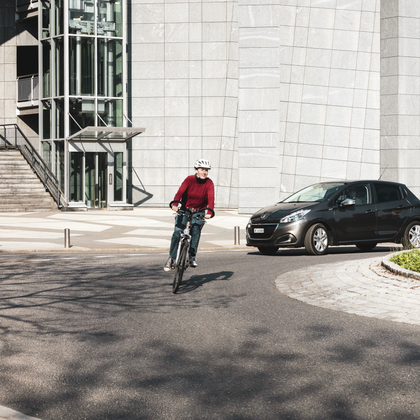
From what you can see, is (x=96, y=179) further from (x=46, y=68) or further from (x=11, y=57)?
(x=11, y=57)

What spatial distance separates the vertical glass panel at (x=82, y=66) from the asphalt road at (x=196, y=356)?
2545 centimetres

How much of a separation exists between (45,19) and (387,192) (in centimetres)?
2554

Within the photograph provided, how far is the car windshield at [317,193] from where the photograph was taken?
15.1m

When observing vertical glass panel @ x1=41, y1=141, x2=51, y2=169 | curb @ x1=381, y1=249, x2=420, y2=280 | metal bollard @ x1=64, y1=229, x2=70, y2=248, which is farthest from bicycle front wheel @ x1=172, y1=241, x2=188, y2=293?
vertical glass panel @ x1=41, y1=141, x2=51, y2=169

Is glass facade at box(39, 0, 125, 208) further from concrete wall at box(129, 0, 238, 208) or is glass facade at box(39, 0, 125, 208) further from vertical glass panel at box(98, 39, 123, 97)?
concrete wall at box(129, 0, 238, 208)

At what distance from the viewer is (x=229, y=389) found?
15.6ft

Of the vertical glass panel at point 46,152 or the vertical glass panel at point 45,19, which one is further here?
the vertical glass panel at point 46,152

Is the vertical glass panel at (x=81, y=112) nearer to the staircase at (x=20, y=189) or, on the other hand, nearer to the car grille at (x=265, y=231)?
the staircase at (x=20, y=189)

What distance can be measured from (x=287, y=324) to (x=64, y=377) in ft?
8.96

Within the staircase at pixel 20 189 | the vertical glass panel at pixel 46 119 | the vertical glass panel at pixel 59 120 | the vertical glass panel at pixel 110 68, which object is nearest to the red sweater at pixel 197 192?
the staircase at pixel 20 189

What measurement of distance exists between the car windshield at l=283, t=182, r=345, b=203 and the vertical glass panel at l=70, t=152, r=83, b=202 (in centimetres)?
1991

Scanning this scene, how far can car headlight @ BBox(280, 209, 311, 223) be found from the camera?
14.2 metres

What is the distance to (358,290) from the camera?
9.11 meters

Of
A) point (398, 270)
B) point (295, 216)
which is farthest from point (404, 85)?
point (398, 270)
